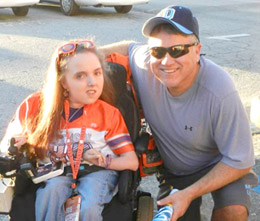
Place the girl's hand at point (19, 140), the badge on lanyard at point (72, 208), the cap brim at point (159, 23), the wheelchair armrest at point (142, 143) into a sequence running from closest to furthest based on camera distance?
the badge on lanyard at point (72, 208)
the cap brim at point (159, 23)
the girl's hand at point (19, 140)
the wheelchair armrest at point (142, 143)

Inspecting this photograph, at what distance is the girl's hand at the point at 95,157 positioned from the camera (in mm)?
2789

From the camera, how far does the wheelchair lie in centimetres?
269

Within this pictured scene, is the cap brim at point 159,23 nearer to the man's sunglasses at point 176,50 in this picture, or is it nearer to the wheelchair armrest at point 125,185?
the man's sunglasses at point 176,50

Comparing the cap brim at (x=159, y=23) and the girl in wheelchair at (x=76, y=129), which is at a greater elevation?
the cap brim at (x=159, y=23)

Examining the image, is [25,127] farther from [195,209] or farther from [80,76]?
[195,209]

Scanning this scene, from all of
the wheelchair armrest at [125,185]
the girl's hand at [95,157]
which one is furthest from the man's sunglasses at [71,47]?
the wheelchair armrest at [125,185]

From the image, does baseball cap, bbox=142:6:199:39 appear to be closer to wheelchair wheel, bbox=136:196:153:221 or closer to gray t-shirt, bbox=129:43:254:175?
gray t-shirt, bbox=129:43:254:175

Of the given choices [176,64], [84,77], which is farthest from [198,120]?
[84,77]

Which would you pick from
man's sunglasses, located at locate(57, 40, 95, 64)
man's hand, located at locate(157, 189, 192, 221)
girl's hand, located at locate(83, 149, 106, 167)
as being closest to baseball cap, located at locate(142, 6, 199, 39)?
man's sunglasses, located at locate(57, 40, 95, 64)

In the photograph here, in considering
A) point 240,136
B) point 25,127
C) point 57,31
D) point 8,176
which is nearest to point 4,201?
point 8,176

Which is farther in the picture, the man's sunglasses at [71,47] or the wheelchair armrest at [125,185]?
the man's sunglasses at [71,47]

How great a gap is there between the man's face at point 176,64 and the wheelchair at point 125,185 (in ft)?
1.19

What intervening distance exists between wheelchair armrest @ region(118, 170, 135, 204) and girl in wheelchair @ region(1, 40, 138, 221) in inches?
1.6

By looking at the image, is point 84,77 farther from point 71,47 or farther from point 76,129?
point 76,129
